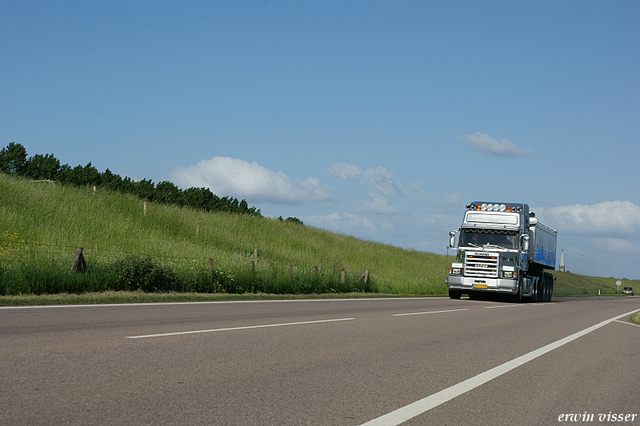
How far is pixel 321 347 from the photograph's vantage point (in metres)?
8.64

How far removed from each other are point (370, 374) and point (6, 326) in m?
6.11

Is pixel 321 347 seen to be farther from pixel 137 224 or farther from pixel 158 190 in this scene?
pixel 158 190

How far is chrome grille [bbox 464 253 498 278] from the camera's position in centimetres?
2691

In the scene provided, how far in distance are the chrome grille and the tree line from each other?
47.9m

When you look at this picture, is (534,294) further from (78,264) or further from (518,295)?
(78,264)

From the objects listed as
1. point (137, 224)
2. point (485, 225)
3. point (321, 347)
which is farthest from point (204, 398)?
point (137, 224)

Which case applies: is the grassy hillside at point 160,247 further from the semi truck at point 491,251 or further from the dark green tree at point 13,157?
the dark green tree at point 13,157

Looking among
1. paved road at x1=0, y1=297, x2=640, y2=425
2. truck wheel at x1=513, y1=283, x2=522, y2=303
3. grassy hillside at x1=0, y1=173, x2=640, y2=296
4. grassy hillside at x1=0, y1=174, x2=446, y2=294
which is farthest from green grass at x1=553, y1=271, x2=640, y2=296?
paved road at x1=0, y1=297, x2=640, y2=425

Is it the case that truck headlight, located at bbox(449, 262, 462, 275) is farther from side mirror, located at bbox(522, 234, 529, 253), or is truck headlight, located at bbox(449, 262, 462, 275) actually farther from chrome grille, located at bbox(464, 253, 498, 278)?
side mirror, located at bbox(522, 234, 529, 253)

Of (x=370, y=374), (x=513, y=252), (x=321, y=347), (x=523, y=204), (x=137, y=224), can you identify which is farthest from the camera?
(x=137, y=224)

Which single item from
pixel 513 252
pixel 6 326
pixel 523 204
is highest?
pixel 523 204

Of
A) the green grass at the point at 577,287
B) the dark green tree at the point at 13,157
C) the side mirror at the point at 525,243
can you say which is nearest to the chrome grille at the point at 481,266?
the side mirror at the point at 525,243

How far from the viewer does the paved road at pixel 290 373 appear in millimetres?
4930

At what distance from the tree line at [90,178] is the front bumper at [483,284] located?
4739cm
